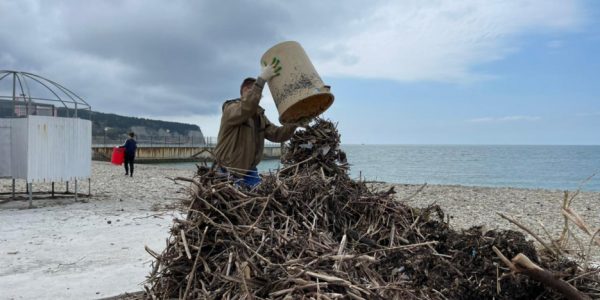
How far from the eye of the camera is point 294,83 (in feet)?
13.2

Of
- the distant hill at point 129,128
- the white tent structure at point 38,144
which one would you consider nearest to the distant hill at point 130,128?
the distant hill at point 129,128

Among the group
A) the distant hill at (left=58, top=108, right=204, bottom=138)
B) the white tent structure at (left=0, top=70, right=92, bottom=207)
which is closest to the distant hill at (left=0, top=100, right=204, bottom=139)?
the distant hill at (left=58, top=108, right=204, bottom=138)

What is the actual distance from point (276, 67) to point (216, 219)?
1612 mm

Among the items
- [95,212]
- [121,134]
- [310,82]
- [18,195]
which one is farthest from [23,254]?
[121,134]

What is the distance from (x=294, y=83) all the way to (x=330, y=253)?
5.98ft

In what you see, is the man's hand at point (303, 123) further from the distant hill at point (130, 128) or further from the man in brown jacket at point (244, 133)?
the distant hill at point (130, 128)

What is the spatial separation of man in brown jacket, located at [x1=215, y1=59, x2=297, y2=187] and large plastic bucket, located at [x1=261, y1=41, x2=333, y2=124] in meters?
0.14

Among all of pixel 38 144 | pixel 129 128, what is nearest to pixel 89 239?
pixel 38 144

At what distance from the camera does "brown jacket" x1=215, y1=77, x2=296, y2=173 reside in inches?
172

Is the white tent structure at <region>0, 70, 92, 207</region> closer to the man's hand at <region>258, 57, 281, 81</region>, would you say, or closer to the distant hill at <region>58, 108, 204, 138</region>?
the man's hand at <region>258, 57, 281, 81</region>

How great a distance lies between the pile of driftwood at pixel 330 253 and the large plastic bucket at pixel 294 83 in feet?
2.19

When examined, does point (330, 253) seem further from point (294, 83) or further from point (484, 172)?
point (484, 172)

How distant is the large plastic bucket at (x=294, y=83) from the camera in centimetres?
398

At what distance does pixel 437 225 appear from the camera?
12.0ft
